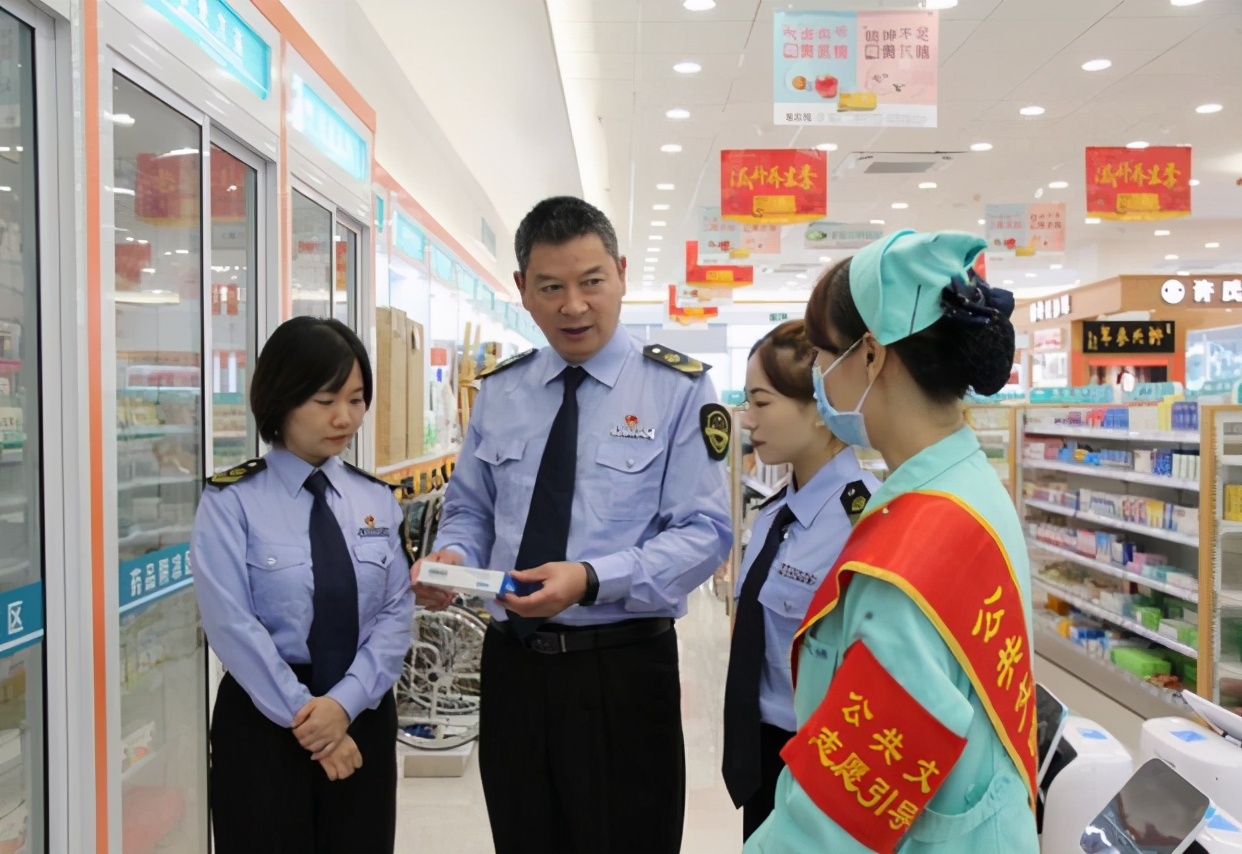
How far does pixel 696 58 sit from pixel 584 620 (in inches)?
251

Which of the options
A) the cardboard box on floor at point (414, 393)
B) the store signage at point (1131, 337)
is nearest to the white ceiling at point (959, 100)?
the store signage at point (1131, 337)

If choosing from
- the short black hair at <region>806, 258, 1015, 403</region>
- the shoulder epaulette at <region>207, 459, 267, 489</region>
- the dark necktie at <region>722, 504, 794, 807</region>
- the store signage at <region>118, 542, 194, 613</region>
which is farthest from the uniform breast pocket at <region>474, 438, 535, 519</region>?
the store signage at <region>118, 542, 194, 613</region>

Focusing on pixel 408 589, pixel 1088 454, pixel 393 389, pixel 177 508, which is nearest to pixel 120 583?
pixel 177 508

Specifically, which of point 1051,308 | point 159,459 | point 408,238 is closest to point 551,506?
point 159,459

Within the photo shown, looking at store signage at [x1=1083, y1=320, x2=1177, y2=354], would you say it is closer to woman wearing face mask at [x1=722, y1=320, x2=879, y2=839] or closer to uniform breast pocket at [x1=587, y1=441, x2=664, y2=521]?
woman wearing face mask at [x1=722, y1=320, x2=879, y2=839]

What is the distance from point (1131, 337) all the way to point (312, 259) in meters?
10.2

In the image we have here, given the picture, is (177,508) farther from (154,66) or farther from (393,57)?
(393,57)

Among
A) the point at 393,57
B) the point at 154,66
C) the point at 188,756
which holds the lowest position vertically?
the point at 188,756

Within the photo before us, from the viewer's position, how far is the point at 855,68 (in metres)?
Answer: 5.41

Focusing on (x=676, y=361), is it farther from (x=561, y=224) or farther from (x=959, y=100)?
(x=959, y=100)

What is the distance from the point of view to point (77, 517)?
2.25 m

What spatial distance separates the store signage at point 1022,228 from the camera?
11578mm

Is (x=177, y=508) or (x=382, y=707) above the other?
(x=177, y=508)

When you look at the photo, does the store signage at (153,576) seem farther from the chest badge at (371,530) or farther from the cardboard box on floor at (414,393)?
the cardboard box on floor at (414,393)
